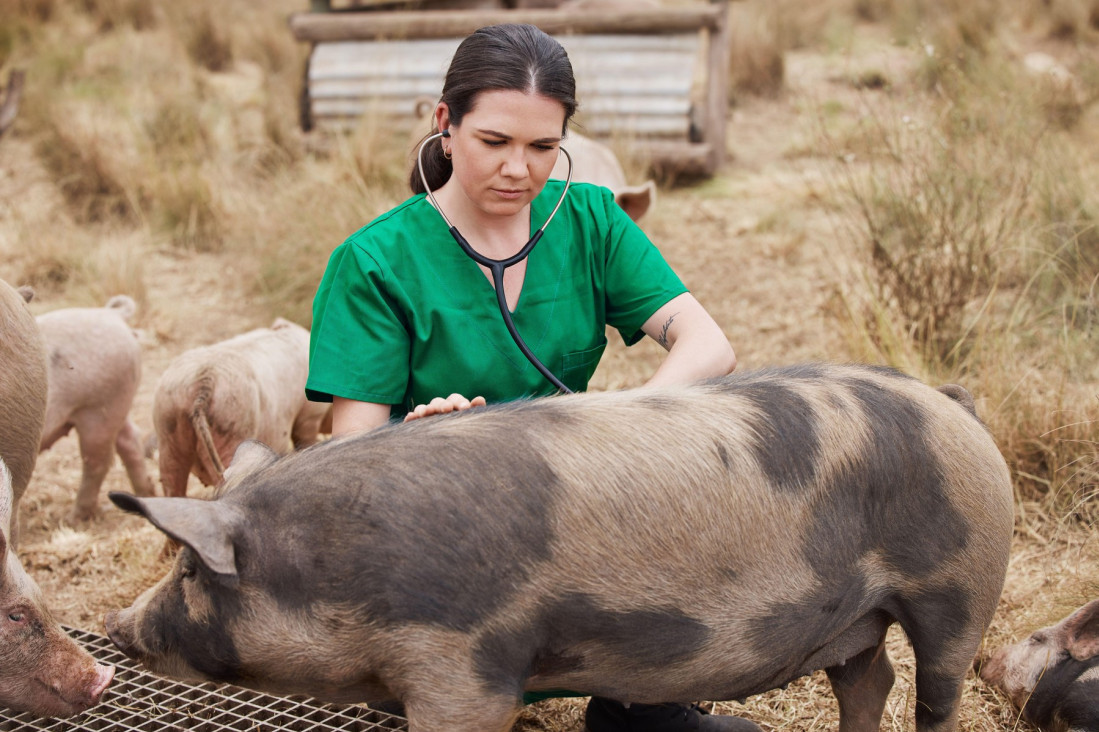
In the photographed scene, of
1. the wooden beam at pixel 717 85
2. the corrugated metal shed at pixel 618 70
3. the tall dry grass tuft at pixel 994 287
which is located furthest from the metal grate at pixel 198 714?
the wooden beam at pixel 717 85

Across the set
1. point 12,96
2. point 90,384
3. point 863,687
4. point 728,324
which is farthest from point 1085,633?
point 12,96

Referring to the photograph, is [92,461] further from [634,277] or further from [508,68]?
[508,68]

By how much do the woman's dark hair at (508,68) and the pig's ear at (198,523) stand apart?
1055 millimetres

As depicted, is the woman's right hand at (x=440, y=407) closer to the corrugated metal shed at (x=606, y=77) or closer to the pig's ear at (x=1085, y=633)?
the pig's ear at (x=1085, y=633)

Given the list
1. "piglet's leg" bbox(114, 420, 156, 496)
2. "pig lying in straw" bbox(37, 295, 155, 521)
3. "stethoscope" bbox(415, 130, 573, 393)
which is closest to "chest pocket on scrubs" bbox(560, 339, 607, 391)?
"stethoscope" bbox(415, 130, 573, 393)

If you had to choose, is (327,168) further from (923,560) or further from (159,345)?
(923,560)

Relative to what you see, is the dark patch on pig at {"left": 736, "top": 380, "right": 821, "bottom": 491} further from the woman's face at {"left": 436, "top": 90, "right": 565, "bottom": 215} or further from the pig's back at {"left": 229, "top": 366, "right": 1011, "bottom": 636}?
the woman's face at {"left": 436, "top": 90, "right": 565, "bottom": 215}

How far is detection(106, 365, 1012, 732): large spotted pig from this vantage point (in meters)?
1.76

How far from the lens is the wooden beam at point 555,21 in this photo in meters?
8.18

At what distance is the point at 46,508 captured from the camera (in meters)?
4.43

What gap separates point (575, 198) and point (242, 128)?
7.07 metres

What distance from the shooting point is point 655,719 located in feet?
8.64

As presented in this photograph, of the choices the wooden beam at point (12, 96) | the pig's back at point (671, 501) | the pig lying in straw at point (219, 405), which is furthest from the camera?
the wooden beam at point (12, 96)

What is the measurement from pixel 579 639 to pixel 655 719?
2.95ft
